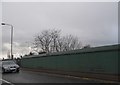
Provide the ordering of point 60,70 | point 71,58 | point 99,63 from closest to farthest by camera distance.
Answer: point 99,63 < point 71,58 < point 60,70

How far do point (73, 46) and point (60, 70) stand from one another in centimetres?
6873

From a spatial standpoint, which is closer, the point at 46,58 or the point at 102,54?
the point at 102,54

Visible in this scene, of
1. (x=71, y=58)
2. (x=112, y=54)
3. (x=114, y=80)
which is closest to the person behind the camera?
(x=114, y=80)

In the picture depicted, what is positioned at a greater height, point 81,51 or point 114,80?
point 81,51

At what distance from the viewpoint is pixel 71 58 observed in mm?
27219

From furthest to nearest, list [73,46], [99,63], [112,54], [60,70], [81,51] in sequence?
1. [73,46]
2. [60,70]
3. [81,51]
4. [99,63]
5. [112,54]

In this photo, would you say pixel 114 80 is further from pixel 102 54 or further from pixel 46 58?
pixel 46 58

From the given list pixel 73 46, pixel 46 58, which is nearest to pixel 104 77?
pixel 46 58

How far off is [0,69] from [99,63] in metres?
17.9

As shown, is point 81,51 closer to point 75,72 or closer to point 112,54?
point 75,72

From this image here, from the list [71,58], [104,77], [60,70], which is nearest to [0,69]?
Answer: [60,70]

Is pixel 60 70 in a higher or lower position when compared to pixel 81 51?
lower

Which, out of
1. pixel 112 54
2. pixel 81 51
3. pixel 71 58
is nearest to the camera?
pixel 112 54

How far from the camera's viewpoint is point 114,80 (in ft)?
61.5
